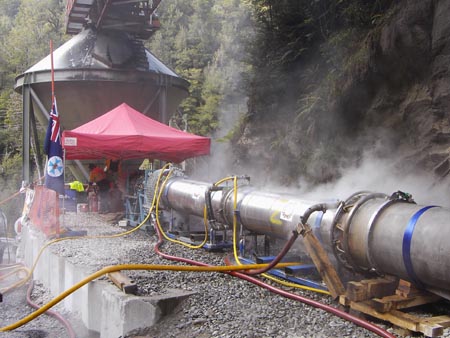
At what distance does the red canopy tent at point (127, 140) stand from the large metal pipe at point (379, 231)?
4.63 m

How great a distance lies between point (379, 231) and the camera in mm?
3998

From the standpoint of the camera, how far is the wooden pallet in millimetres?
3609

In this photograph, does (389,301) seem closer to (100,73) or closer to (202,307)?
(202,307)

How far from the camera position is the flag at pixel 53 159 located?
8109 millimetres

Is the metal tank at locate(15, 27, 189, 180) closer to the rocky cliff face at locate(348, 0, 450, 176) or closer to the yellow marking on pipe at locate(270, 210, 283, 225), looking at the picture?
the rocky cliff face at locate(348, 0, 450, 176)

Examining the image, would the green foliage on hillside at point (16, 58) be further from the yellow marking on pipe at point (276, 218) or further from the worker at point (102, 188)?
the yellow marking on pipe at point (276, 218)

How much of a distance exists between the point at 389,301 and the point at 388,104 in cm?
546

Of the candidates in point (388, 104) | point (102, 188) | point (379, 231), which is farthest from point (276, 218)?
point (102, 188)

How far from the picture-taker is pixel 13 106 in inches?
1510

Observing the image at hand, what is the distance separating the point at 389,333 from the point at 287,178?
7883mm

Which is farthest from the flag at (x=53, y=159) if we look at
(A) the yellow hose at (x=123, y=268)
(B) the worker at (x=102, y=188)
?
(B) the worker at (x=102, y=188)

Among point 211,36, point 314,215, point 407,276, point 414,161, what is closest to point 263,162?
point 414,161

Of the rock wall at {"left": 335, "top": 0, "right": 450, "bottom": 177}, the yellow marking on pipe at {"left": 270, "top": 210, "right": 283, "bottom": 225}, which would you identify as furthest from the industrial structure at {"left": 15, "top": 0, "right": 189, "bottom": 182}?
the yellow marking on pipe at {"left": 270, "top": 210, "right": 283, "bottom": 225}

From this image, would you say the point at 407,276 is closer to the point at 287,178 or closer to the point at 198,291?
the point at 198,291
